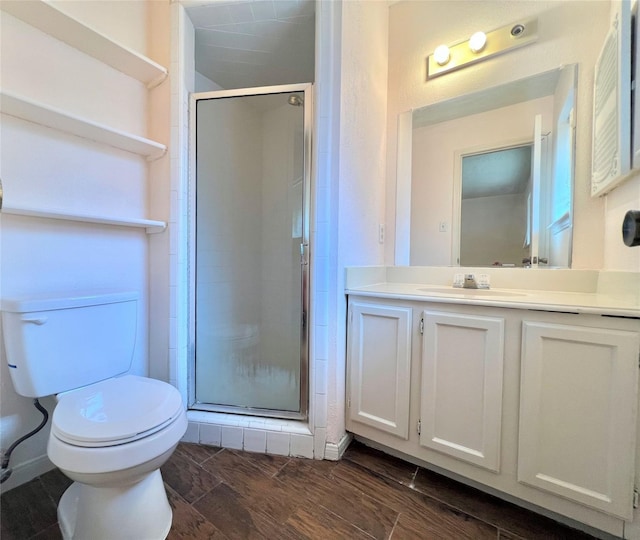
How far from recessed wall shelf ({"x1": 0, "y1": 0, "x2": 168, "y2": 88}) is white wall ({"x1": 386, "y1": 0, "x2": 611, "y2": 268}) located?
4.71 feet

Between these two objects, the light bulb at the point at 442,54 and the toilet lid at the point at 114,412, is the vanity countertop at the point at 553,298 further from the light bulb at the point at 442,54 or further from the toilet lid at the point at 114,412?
the light bulb at the point at 442,54

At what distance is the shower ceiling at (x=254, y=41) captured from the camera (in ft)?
4.71

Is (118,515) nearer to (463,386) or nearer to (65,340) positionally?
(65,340)

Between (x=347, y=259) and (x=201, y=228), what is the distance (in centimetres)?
94

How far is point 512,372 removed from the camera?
1036 millimetres

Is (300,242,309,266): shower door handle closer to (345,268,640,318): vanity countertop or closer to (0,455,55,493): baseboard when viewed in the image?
(345,268,640,318): vanity countertop

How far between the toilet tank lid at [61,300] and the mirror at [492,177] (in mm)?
1588

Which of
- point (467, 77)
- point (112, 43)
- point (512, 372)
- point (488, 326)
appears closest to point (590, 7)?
point (467, 77)

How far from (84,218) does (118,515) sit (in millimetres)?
1153

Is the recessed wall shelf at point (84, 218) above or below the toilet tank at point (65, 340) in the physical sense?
above

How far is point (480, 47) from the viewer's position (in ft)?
5.16

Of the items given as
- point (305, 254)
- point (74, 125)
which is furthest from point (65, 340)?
point (305, 254)

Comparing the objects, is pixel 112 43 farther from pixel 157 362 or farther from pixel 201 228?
pixel 157 362

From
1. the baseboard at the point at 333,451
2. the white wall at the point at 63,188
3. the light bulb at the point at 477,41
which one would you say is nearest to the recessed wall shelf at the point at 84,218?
the white wall at the point at 63,188
